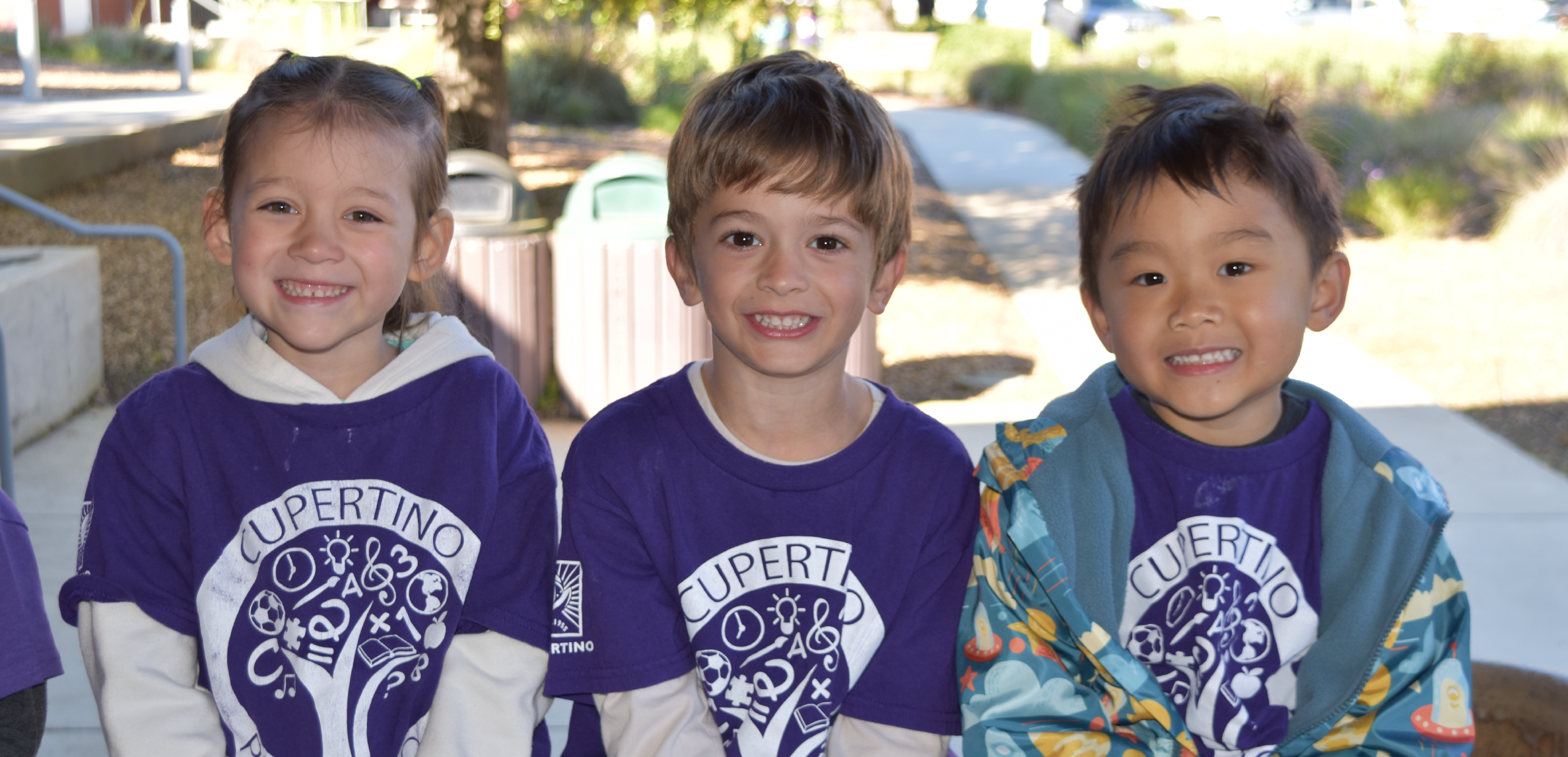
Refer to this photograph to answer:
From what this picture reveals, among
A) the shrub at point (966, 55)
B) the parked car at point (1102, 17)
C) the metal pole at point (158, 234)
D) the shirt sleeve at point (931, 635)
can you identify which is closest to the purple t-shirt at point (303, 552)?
the shirt sleeve at point (931, 635)

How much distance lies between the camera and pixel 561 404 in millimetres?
5297

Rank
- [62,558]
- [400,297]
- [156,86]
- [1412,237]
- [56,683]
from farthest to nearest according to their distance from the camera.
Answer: [156,86] → [1412,237] → [62,558] → [56,683] → [400,297]

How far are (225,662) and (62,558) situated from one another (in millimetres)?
2310

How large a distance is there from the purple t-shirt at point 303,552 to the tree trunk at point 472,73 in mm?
6271

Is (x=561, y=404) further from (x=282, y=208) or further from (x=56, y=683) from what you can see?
(x=282, y=208)

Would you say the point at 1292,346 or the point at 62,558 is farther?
the point at 62,558

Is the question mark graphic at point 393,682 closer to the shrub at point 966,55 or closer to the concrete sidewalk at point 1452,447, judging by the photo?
the concrete sidewalk at point 1452,447

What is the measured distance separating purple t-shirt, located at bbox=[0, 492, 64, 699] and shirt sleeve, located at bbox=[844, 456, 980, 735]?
117cm

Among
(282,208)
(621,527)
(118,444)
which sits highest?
(282,208)

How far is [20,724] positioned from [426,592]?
579mm

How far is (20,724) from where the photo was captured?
74.0 inches

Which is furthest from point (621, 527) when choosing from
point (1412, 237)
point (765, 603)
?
point (1412, 237)

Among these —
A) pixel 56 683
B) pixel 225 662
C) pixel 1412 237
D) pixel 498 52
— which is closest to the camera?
pixel 225 662

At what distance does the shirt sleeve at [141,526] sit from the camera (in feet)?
6.40
